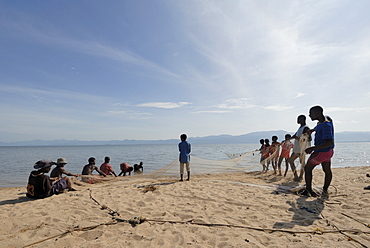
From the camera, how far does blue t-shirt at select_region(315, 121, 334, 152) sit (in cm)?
461

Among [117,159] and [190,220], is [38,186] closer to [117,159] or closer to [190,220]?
[190,220]

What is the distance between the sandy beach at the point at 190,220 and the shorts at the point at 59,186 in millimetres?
517

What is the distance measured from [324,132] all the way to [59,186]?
7251 mm

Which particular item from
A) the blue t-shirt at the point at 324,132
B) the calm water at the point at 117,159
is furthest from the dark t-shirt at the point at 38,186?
the calm water at the point at 117,159

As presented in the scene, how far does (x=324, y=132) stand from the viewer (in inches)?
183

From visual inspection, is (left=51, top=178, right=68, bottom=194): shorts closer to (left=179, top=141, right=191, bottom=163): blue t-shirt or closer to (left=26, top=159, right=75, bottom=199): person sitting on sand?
(left=26, top=159, right=75, bottom=199): person sitting on sand

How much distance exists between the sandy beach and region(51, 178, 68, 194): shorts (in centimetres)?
52

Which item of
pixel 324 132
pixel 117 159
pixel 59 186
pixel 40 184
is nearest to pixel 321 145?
pixel 324 132

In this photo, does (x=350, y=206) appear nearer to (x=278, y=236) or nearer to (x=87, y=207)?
(x=278, y=236)

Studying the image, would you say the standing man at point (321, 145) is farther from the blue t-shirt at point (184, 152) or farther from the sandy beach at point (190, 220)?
the blue t-shirt at point (184, 152)

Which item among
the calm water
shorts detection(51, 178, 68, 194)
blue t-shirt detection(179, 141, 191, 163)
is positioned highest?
blue t-shirt detection(179, 141, 191, 163)

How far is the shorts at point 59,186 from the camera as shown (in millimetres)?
5496

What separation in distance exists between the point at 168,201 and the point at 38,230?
2545 mm

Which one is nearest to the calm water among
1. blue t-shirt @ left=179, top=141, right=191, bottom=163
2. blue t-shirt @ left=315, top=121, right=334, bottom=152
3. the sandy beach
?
blue t-shirt @ left=179, top=141, right=191, bottom=163
